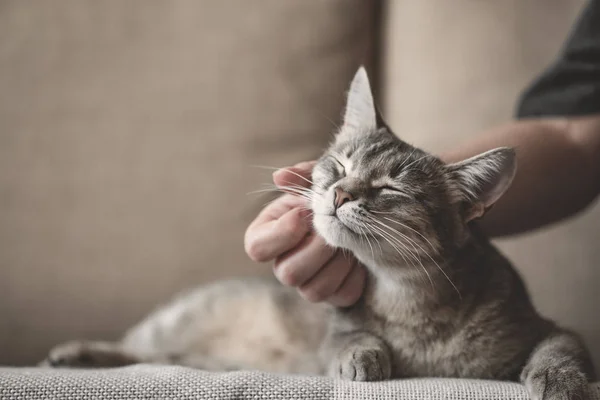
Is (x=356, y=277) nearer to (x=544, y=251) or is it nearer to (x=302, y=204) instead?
(x=302, y=204)

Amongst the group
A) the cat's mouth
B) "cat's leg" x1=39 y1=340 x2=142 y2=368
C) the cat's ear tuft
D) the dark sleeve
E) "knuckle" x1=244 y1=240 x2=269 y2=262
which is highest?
the dark sleeve

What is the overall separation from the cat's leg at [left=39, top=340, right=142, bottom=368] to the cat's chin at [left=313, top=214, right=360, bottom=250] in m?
0.53

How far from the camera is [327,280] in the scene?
92 centimetres

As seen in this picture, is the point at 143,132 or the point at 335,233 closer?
the point at 335,233

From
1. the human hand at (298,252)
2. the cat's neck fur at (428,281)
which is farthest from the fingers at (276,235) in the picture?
the cat's neck fur at (428,281)

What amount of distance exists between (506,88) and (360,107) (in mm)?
659

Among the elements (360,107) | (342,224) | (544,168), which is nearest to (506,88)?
(544,168)

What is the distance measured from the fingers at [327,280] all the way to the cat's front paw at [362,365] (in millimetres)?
95

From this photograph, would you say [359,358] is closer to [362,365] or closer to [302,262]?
[362,365]

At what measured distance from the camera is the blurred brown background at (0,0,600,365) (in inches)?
58.6

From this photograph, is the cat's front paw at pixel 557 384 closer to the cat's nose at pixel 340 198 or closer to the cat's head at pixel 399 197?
the cat's head at pixel 399 197

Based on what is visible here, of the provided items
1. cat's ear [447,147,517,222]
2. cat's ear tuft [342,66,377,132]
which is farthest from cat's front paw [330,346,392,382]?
cat's ear tuft [342,66,377,132]

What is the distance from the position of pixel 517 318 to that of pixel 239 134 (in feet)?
2.76

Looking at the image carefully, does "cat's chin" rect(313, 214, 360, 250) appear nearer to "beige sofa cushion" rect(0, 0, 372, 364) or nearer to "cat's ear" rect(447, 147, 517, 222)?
"cat's ear" rect(447, 147, 517, 222)
